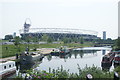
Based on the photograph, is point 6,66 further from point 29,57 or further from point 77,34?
point 77,34

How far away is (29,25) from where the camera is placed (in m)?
135

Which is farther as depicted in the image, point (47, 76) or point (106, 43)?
point (106, 43)

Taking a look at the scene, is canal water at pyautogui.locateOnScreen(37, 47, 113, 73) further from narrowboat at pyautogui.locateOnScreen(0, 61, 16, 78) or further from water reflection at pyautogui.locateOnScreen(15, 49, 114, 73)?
narrowboat at pyautogui.locateOnScreen(0, 61, 16, 78)

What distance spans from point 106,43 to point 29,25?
6380cm

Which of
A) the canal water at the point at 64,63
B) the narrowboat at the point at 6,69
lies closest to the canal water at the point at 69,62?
the canal water at the point at 64,63

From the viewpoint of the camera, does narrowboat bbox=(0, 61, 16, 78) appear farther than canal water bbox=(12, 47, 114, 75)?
No

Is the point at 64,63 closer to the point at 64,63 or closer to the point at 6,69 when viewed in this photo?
the point at 64,63

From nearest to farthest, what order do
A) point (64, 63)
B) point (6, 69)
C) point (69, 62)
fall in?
point (6, 69), point (64, 63), point (69, 62)

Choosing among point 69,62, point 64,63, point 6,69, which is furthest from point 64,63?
point 6,69

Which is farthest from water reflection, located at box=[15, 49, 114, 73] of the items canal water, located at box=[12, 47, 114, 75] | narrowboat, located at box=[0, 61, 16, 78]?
narrowboat, located at box=[0, 61, 16, 78]

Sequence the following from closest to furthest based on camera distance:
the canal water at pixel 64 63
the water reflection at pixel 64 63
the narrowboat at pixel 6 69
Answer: the narrowboat at pixel 6 69
the canal water at pixel 64 63
the water reflection at pixel 64 63

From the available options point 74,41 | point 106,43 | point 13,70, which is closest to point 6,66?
point 13,70

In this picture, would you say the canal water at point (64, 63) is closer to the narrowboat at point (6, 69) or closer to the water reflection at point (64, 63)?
the water reflection at point (64, 63)

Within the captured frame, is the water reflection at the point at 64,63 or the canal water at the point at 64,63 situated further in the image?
the water reflection at the point at 64,63
